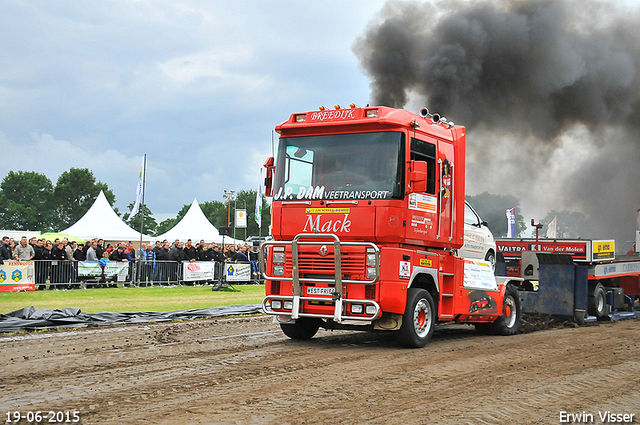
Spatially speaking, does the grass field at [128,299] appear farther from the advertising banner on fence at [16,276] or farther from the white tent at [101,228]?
the white tent at [101,228]

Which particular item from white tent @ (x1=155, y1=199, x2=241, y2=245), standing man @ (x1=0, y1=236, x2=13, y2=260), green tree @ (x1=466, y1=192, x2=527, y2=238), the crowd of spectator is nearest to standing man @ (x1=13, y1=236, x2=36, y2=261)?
the crowd of spectator

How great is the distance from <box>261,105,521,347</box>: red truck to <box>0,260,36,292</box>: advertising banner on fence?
509 inches

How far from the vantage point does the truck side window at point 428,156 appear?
933 cm

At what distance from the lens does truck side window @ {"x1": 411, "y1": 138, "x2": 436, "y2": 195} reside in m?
9.33

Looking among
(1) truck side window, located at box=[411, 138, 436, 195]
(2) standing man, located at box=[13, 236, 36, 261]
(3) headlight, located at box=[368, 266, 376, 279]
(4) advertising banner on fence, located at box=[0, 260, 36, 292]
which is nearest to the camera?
(3) headlight, located at box=[368, 266, 376, 279]

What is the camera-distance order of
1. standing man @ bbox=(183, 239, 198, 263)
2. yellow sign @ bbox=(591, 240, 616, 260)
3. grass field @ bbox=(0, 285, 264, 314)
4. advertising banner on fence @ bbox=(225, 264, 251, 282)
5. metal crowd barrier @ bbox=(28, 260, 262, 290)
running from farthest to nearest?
advertising banner on fence @ bbox=(225, 264, 251, 282), standing man @ bbox=(183, 239, 198, 263), metal crowd barrier @ bbox=(28, 260, 262, 290), grass field @ bbox=(0, 285, 264, 314), yellow sign @ bbox=(591, 240, 616, 260)

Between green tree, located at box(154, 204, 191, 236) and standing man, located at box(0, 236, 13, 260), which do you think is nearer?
standing man, located at box(0, 236, 13, 260)

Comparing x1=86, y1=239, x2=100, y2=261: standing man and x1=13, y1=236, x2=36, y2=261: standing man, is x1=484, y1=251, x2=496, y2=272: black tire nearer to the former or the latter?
x1=13, y1=236, x2=36, y2=261: standing man

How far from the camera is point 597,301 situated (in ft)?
45.4

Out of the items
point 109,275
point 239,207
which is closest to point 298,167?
point 109,275

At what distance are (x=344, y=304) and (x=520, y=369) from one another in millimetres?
2571

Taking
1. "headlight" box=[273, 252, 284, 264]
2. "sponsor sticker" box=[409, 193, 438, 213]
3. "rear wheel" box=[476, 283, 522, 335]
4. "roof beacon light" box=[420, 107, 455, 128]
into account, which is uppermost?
"roof beacon light" box=[420, 107, 455, 128]

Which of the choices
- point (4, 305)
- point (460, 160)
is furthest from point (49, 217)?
point (460, 160)

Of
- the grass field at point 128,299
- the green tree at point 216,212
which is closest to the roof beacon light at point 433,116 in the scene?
the grass field at point 128,299
